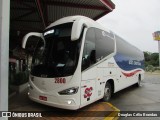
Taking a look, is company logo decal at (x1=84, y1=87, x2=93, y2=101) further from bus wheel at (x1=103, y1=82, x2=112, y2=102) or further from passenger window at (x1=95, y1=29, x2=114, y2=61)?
bus wheel at (x1=103, y1=82, x2=112, y2=102)

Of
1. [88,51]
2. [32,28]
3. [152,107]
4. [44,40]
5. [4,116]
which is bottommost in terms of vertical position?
[152,107]

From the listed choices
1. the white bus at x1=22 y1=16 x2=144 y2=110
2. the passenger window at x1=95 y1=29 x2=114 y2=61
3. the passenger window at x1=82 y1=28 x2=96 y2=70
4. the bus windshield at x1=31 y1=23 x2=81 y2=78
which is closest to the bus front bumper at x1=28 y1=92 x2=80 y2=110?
the white bus at x1=22 y1=16 x2=144 y2=110

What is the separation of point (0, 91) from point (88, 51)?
130 inches

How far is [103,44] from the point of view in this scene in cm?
790

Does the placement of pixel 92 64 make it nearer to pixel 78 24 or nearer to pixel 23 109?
pixel 78 24

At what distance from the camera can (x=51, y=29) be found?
7.00 m

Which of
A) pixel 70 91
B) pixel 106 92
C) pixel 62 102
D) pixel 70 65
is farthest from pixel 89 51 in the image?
pixel 106 92

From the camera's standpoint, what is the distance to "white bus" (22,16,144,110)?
Answer: 5.87 metres

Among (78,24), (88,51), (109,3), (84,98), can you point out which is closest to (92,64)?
(88,51)

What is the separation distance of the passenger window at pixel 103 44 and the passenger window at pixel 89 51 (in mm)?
367

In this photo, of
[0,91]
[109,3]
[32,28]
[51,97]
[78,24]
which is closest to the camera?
[0,91]

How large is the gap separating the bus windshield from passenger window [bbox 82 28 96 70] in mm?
367

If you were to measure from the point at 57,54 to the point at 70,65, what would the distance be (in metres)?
0.65

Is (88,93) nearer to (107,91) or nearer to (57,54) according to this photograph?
(57,54)
